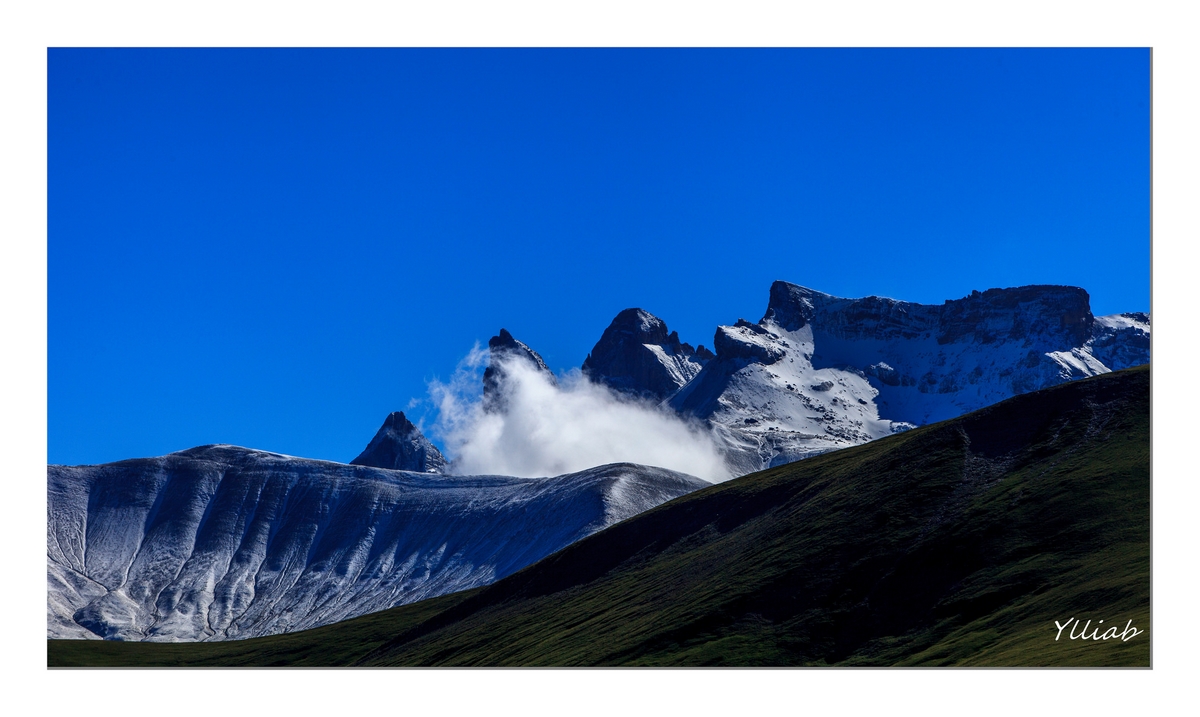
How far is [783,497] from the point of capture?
155m

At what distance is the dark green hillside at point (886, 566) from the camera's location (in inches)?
3853

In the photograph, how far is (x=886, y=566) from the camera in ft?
380

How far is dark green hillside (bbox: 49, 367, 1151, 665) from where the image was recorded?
9788cm
